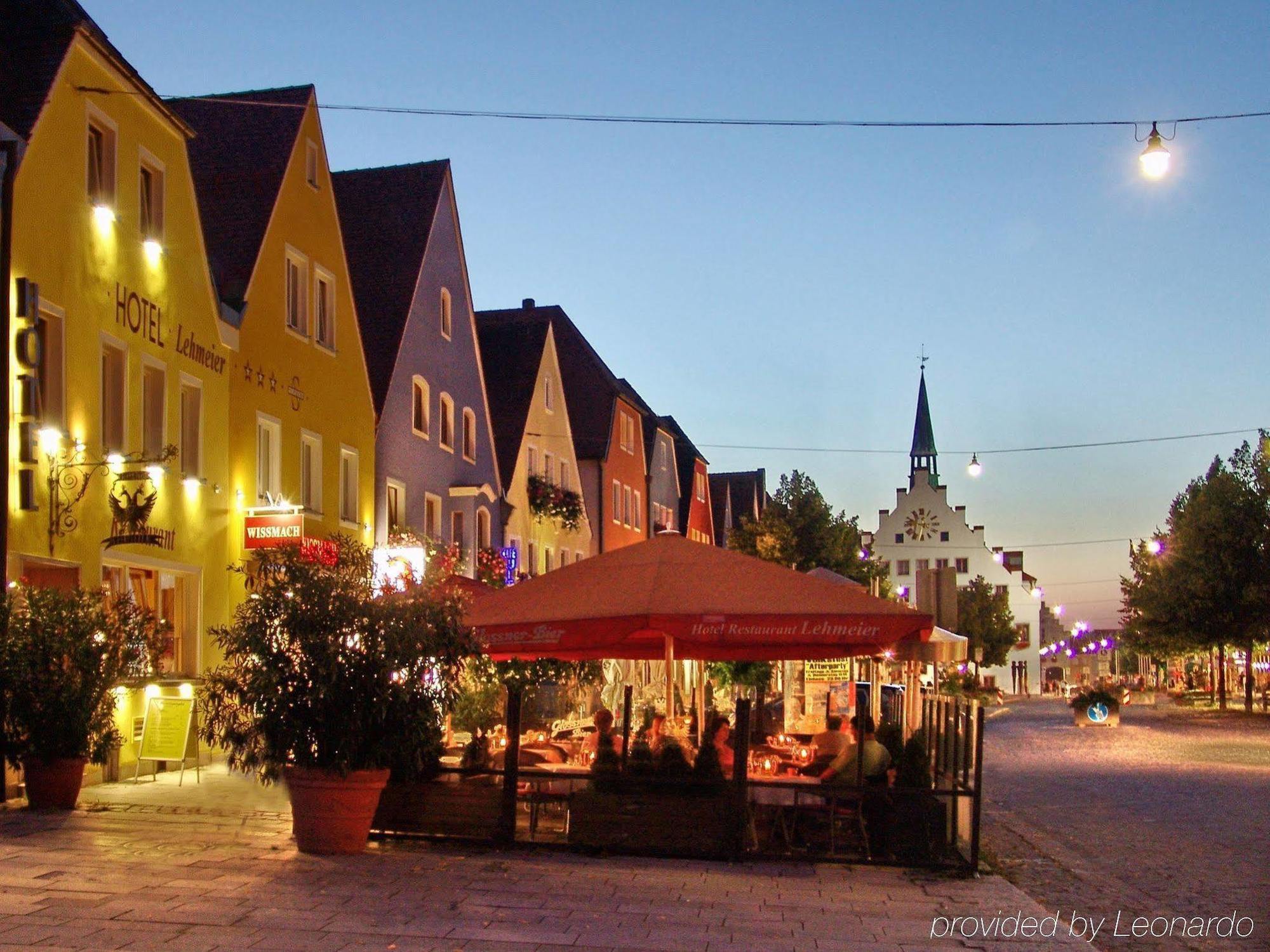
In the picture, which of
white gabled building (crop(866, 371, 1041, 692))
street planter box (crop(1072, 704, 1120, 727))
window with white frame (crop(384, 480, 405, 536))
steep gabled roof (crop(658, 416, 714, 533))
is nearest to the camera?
window with white frame (crop(384, 480, 405, 536))

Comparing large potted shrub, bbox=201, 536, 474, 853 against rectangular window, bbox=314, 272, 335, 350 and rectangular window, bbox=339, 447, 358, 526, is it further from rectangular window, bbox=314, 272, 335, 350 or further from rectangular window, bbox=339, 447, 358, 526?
rectangular window, bbox=339, 447, 358, 526

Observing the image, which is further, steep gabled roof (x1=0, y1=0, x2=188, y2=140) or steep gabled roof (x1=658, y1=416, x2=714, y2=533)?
steep gabled roof (x1=658, y1=416, x2=714, y2=533)

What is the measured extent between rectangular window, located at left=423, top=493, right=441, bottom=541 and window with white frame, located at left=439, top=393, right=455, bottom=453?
4.19 ft

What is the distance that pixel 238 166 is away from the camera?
81.4ft

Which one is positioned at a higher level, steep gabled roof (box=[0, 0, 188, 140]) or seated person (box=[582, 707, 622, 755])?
steep gabled roof (box=[0, 0, 188, 140])

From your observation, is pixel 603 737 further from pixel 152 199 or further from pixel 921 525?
pixel 921 525

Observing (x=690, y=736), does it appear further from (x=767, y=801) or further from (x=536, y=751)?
(x=767, y=801)

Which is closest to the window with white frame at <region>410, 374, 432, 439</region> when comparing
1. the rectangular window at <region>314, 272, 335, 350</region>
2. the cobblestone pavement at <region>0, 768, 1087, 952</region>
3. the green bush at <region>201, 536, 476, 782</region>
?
the rectangular window at <region>314, 272, 335, 350</region>

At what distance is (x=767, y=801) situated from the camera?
1195cm

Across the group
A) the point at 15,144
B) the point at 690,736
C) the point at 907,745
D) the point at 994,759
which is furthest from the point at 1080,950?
the point at 994,759

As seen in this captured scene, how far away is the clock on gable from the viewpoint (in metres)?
109

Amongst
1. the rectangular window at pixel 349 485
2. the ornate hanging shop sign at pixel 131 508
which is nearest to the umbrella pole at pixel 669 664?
the ornate hanging shop sign at pixel 131 508

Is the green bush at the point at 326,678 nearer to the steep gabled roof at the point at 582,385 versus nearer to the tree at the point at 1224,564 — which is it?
the steep gabled roof at the point at 582,385

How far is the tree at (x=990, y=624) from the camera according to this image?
83.6m
